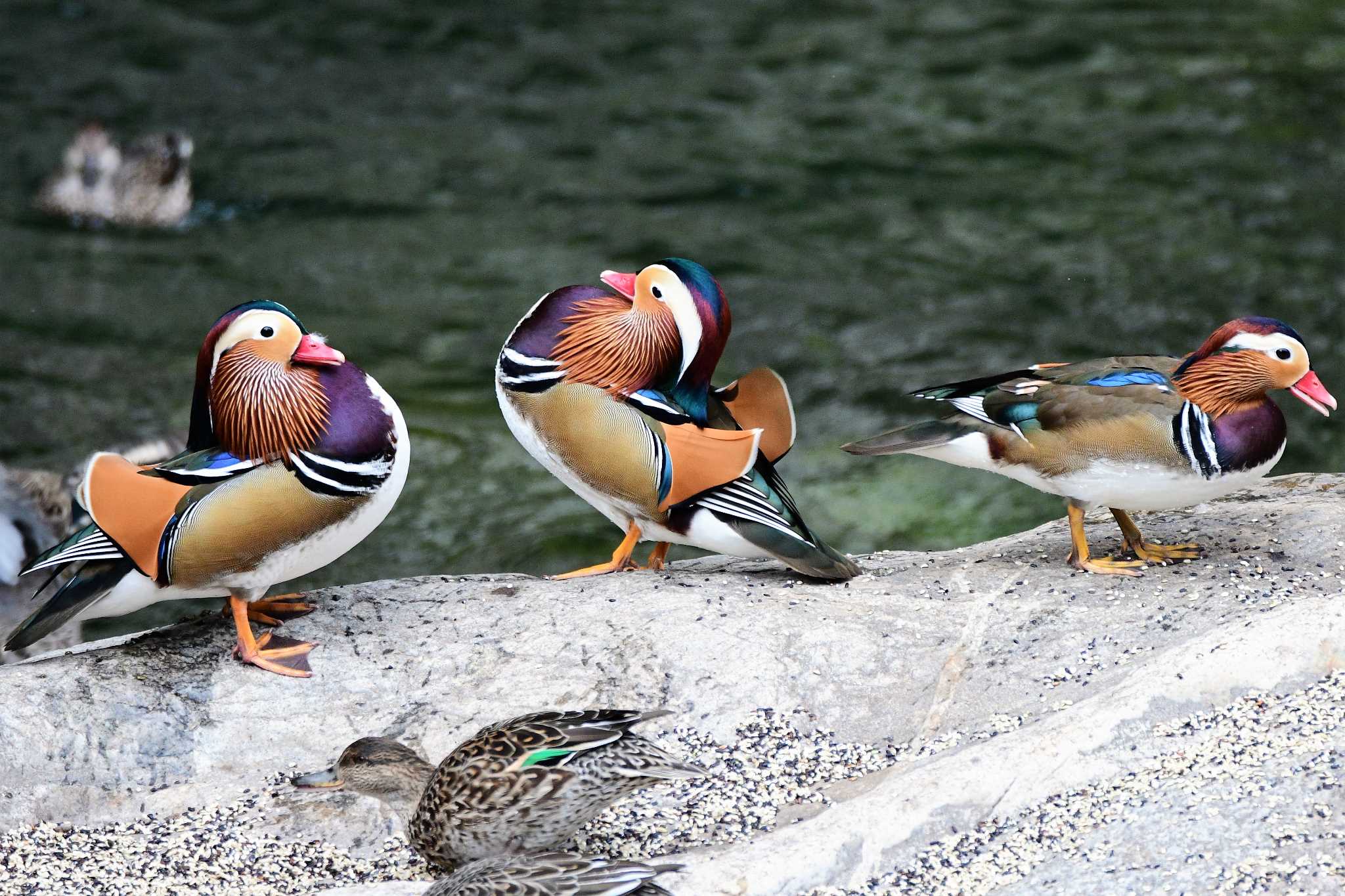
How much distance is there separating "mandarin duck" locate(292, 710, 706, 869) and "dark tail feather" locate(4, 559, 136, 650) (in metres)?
1.28

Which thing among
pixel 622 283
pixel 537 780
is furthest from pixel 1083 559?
pixel 537 780

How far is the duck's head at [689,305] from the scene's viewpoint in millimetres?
5250

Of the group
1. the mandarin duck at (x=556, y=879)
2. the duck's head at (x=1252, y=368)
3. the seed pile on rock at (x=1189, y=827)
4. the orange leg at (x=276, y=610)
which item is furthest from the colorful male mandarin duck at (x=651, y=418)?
the mandarin duck at (x=556, y=879)

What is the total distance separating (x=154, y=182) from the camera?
11.3m

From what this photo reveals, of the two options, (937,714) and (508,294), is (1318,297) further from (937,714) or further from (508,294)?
(937,714)

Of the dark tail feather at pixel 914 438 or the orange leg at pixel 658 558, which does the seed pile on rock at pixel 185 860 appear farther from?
the dark tail feather at pixel 914 438

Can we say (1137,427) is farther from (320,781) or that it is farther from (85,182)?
(85,182)

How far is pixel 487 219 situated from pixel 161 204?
236 cm

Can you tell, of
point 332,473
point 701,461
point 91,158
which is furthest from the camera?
point 91,158

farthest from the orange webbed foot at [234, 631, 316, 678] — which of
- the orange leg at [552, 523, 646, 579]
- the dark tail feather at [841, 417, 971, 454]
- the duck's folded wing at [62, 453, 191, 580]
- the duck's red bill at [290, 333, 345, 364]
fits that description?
the dark tail feather at [841, 417, 971, 454]

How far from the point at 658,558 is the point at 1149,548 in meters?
1.69

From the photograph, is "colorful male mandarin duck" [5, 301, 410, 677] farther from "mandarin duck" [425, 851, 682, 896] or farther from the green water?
the green water

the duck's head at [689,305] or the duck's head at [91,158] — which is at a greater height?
the duck's head at [689,305]

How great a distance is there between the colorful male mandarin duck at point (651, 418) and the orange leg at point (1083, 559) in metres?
0.73
